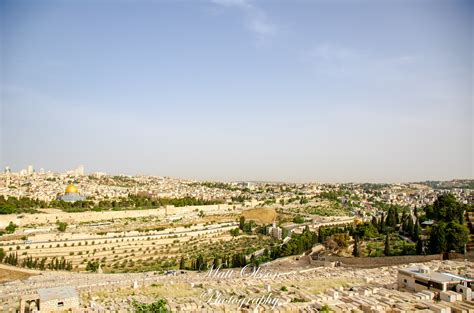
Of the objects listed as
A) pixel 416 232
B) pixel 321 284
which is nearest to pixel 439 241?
pixel 416 232

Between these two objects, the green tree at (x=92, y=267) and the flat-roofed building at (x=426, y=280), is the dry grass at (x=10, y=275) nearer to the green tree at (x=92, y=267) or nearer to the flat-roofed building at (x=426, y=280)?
the green tree at (x=92, y=267)

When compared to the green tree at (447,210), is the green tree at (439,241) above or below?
below

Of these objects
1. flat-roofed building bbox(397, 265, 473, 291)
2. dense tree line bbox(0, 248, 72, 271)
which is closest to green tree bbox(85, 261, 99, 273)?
dense tree line bbox(0, 248, 72, 271)

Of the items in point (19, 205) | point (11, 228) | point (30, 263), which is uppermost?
point (19, 205)

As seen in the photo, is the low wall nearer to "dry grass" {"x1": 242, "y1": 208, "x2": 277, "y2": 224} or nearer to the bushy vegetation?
"dry grass" {"x1": 242, "y1": 208, "x2": 277, "y2": 224}

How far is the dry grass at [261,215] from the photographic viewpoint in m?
54.3

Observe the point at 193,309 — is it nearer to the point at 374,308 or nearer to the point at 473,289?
the point at 374,308

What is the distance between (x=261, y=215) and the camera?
56.3m

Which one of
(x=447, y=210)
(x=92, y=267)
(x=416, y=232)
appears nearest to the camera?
(x=92, y=267)

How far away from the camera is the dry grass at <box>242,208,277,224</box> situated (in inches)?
2138

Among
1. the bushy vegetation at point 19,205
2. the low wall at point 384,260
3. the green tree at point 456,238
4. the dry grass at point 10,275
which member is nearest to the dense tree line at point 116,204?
the bushy vegetation at point 19,205

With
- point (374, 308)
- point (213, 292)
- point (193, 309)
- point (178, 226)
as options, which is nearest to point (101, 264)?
point (178, 226)

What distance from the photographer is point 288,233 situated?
40.5 meters

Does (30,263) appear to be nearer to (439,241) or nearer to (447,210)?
(439,241)
